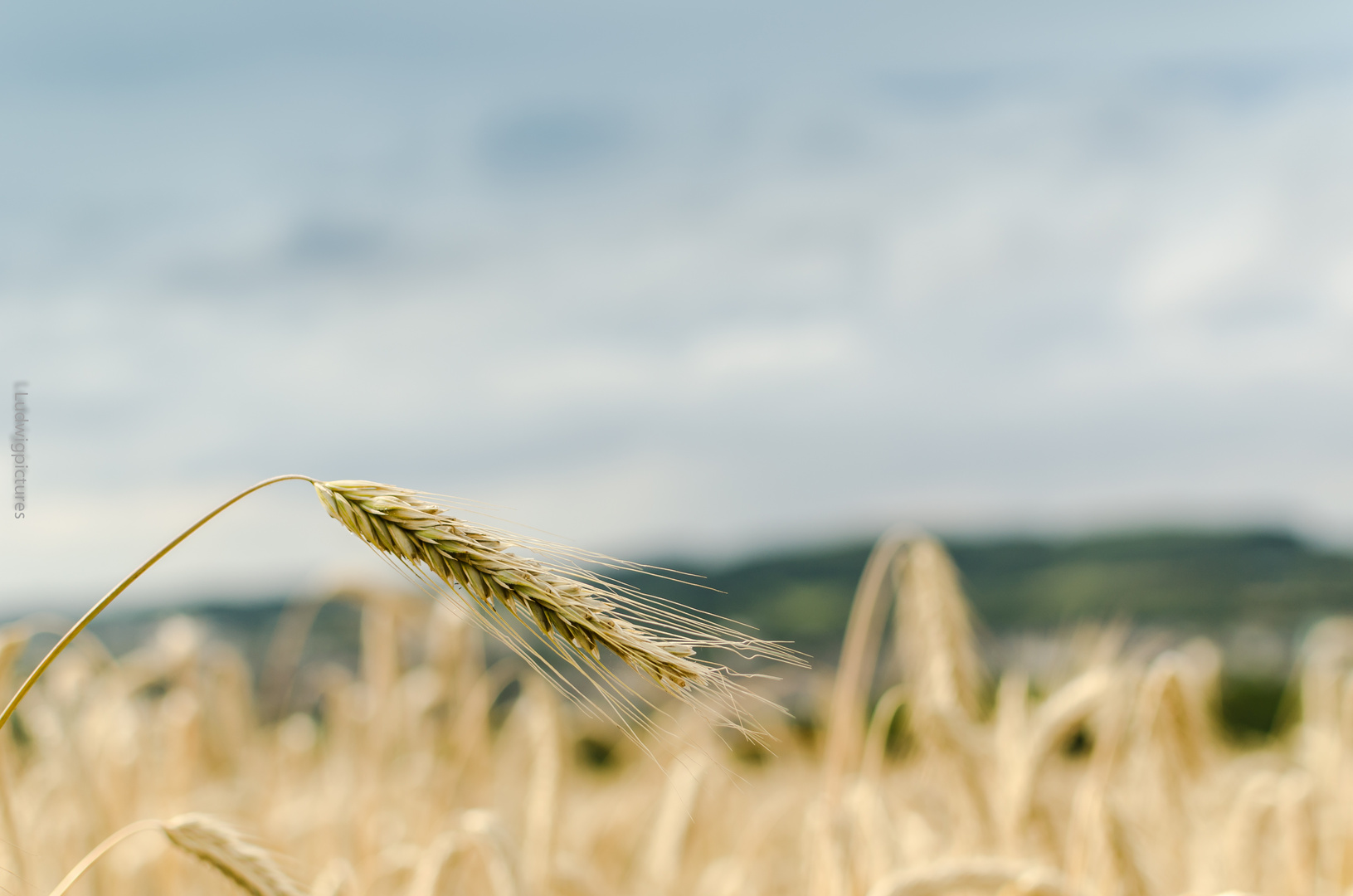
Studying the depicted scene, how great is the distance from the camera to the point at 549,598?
1269 mm

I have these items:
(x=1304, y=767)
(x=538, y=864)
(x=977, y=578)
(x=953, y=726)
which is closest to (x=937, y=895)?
(x=953, y=726)

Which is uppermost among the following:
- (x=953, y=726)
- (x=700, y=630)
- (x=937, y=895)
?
(x=700, y=630)

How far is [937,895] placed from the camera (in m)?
2.00

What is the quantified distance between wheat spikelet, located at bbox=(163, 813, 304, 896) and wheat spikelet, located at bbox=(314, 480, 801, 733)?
691 millimetres

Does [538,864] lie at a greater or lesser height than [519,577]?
lesser

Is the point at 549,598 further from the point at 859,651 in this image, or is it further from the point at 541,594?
the point at 859,651

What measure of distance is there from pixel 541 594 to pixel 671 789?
10.1ft

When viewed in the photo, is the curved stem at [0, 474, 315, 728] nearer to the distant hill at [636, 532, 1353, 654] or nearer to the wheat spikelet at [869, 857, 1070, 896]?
the wheat spikelet at [869, 857, 1070, 896]

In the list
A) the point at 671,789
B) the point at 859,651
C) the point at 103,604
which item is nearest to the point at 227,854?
the point at 103,604

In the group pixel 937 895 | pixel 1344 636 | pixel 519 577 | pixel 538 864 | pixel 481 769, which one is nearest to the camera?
pixel 519 577

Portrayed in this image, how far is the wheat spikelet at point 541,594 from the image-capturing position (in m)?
1.22

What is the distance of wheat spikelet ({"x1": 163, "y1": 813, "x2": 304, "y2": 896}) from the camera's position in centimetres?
155

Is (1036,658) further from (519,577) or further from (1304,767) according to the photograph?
(519,577)

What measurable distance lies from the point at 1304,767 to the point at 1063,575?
48612 millimetres
